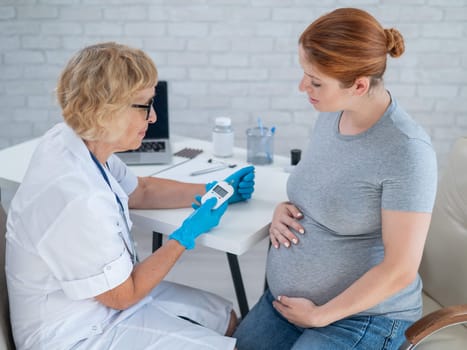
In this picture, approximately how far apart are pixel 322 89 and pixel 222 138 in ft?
2.26

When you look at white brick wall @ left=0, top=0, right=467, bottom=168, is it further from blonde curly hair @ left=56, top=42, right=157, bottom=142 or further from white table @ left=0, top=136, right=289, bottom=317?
blonde curly hair @ left=56, top=42, right=157, bottom=142

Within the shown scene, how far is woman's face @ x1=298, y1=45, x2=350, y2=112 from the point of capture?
1.26 meters

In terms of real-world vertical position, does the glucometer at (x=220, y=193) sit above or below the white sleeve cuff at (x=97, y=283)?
above

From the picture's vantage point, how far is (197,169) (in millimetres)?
1841

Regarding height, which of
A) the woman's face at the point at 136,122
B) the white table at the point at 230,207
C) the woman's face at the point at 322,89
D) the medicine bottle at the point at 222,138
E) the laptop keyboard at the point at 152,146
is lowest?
the white table at the point at 230,207

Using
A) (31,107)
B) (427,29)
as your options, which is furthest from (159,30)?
(427,29)

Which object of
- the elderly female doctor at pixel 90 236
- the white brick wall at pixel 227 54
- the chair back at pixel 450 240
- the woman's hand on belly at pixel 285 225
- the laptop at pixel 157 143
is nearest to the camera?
→ the elderly female doctor at pixel 90 236

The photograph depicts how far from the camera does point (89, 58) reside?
124 centimetres

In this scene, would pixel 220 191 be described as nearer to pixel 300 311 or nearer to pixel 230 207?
pixel 230 207

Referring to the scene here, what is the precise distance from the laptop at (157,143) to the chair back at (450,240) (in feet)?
2.87

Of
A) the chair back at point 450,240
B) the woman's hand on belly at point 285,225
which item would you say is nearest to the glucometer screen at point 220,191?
the woman's hand on belly at point 285,225

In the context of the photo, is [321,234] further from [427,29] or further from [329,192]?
[427,29]

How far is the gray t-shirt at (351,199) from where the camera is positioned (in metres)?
1.20

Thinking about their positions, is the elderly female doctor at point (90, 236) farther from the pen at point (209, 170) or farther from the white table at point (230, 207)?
the pen at point (209, 170)
